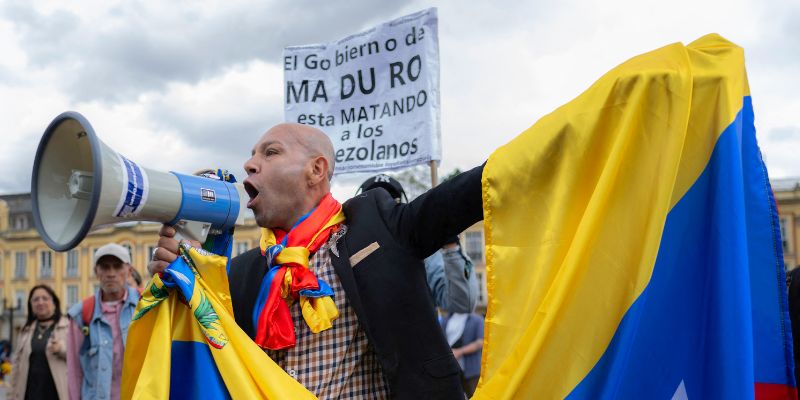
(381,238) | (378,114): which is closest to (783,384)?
(381,238)

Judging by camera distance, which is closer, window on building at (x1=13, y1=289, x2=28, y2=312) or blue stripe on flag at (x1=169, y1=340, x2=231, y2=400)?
blue stripe on flag at (x1=169, y1=340, x2=231, y2=400)

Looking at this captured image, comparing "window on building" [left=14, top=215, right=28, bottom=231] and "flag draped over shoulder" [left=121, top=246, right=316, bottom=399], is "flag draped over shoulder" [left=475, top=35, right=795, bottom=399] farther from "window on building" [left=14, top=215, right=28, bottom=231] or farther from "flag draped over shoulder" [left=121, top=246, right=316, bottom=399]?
"window on building" [left=14, top=215, right=28, bottom=231]

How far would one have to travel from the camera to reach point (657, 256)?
1979 millimetres

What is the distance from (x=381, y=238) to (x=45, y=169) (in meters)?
1.07

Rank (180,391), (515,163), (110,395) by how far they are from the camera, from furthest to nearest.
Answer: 1. (110,395)
2. (180,391)
3. (515,163)

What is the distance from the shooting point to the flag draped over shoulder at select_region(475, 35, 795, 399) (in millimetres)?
1938

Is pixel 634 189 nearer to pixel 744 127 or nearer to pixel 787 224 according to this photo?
pixel 744 127

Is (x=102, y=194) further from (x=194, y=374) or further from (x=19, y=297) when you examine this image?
(x=19, y=297)

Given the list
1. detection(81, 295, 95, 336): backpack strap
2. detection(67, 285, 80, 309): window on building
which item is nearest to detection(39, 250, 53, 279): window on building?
detection(67, 285, 80, 309): window on building

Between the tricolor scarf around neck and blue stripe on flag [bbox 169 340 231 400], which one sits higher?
the tricolor scarf around neck

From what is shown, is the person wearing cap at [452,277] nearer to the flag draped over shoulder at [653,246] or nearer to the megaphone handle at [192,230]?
the megaphone handle at [192,230]

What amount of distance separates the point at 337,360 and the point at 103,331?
3.69 m

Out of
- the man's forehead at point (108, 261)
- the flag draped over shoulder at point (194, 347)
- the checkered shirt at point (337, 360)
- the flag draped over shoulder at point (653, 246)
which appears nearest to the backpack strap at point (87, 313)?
the man's forehead at point (108, 261)

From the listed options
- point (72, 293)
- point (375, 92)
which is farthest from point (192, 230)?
point (72, 293)
